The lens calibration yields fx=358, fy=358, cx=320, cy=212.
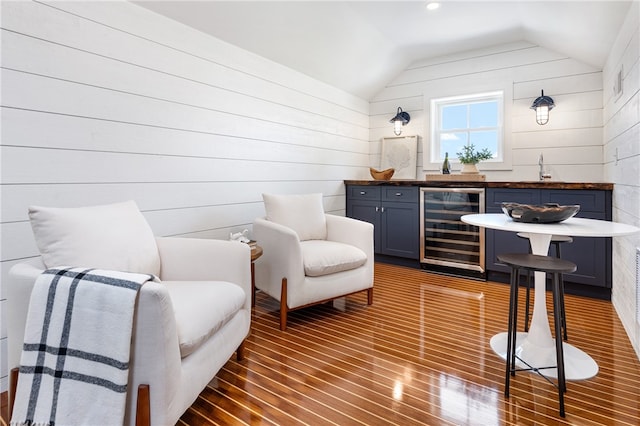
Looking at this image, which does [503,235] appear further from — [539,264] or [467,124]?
[539,264]

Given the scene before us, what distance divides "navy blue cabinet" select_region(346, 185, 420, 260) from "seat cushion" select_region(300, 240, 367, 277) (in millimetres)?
1407

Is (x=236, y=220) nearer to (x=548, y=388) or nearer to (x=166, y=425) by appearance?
(x=166, y=425)

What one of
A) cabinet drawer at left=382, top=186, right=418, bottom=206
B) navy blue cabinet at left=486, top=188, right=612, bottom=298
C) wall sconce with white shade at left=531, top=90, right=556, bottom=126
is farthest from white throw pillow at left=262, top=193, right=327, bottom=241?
wall sconce with white shade at left=531, top=90, right=556, bottom=126

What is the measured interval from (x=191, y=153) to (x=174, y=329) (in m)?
1.73

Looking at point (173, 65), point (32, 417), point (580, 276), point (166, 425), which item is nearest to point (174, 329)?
point (166, 425)

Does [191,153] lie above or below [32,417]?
above

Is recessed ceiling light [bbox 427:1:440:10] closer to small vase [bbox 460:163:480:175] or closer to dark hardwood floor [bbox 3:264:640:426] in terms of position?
small vase [bbox 460:163:480:175]

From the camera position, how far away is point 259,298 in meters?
3.15

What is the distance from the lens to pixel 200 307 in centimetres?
154

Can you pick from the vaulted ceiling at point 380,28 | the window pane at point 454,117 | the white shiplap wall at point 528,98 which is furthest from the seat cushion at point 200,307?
the window pane at point 454,117

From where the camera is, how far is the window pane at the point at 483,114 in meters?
4.18

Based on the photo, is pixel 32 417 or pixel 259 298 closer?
pixel 32 417

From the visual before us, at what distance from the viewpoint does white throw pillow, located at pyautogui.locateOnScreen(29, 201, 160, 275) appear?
147cm

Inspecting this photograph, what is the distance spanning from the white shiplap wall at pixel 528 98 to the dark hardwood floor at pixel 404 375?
156 centimetres
